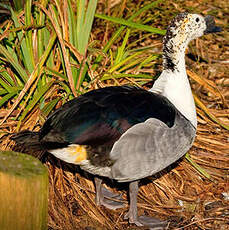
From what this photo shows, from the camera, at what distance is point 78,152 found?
356 cm

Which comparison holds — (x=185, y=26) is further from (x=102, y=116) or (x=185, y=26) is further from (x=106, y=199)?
(x=106, y=199)

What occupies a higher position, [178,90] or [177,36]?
[177,36]

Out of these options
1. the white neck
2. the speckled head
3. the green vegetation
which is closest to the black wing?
the white neck

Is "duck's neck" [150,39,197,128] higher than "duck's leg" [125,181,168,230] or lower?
higher

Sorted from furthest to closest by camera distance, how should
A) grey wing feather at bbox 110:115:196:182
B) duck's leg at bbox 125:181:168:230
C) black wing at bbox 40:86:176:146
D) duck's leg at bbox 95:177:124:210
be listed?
duck's leg at bbox 95:177:124:210
duck's leg at bbox 125:181:168:230
grey wing feather at bbox 110:115:196:182
black wing at bbox 40:86:176:146

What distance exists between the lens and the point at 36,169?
2342 millimetres

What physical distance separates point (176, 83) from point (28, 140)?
1314mm

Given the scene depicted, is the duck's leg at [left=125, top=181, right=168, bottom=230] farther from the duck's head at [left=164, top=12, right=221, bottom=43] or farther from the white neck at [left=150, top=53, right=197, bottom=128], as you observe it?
the duck's head at [left=164, top=12, right=221, bottom=43]

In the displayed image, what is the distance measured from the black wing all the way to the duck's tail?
12 centimetres

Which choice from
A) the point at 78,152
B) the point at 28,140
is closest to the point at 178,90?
the point at 78,152

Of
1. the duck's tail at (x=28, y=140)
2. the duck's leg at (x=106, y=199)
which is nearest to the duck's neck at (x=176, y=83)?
the duck's leg at (x=106, y=199)

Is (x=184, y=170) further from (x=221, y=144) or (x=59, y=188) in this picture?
(x=59, y=188)

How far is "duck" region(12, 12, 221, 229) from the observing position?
3.51 metres

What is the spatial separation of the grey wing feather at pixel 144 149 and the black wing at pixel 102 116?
56mm
